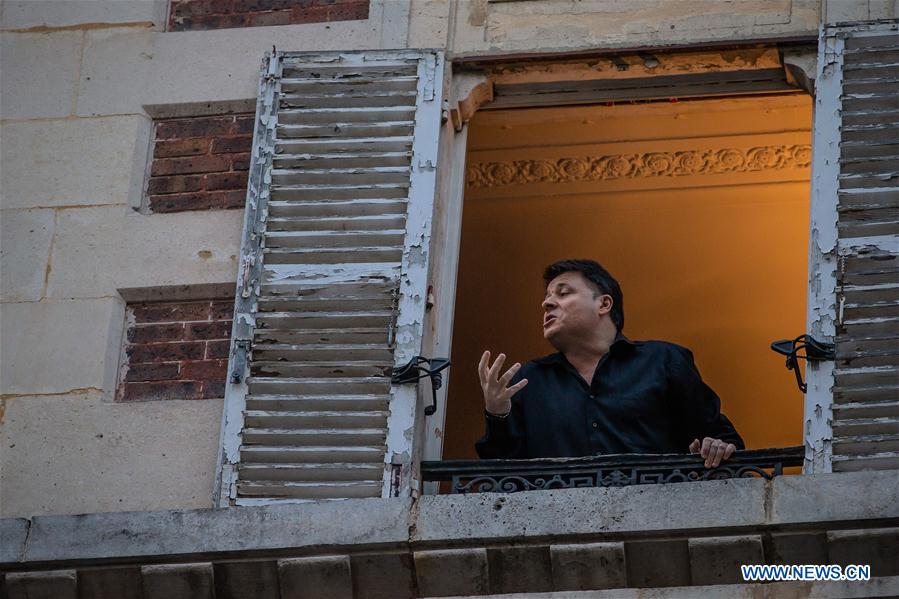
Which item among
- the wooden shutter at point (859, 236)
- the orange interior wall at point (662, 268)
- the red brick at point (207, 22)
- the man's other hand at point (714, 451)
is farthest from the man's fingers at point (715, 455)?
the orange interior wall at point (662, 268)

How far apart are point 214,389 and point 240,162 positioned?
97 cm

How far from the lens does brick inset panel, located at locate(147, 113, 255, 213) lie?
27.0 ft

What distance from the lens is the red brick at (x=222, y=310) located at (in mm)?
7953

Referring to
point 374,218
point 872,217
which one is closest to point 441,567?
point 374,218

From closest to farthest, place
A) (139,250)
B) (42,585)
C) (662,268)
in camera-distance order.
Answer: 1. (42,585)
2. (139,250)
3. (662,268)

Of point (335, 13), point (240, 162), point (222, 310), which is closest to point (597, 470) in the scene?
point (222, 310)

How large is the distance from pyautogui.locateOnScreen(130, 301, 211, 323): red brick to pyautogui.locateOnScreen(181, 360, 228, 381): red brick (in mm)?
194

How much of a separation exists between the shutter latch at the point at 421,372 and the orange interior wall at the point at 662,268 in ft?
9.71

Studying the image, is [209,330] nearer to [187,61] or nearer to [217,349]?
[217,349]

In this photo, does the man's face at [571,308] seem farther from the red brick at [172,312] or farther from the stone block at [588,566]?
the stone block at [588,566]

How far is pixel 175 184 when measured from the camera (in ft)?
27.2

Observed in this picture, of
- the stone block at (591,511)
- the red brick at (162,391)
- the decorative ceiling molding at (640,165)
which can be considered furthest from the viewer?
the decorative ceiling molding at (640,165)

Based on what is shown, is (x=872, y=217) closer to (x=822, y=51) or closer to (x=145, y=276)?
(x=822, y=51)

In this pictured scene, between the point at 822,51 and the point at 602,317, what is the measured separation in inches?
49.8
